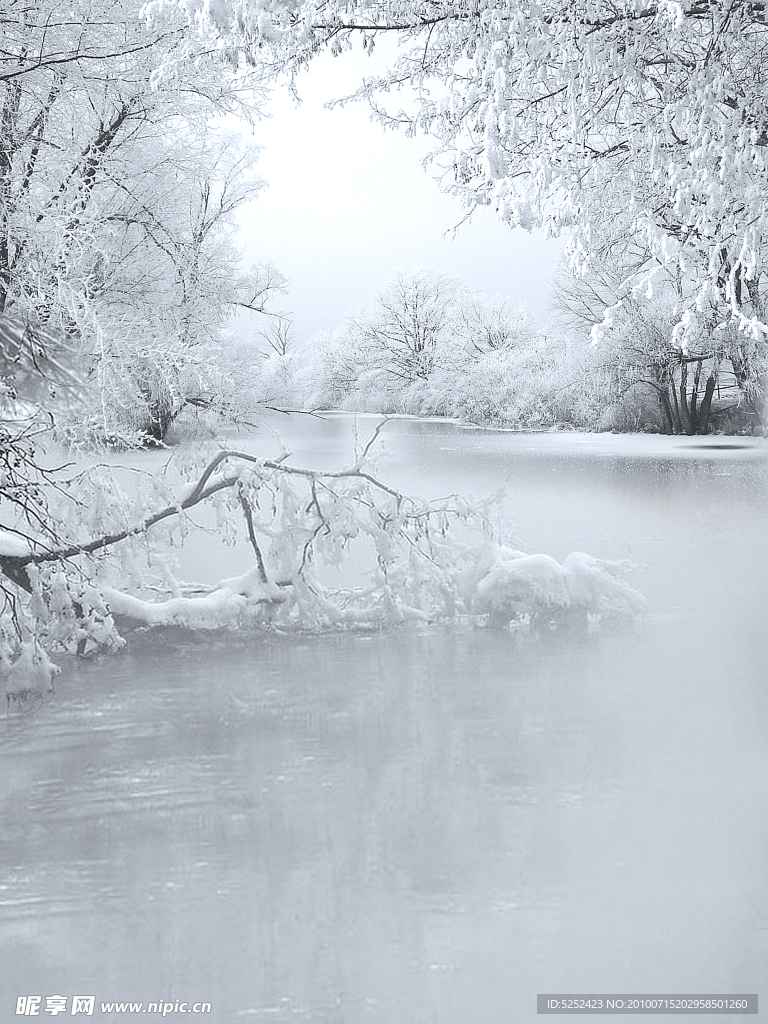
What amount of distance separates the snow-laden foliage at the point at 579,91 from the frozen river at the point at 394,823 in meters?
2.04

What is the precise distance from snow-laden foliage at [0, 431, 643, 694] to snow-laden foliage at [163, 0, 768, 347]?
1.84m

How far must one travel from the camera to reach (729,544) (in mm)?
9055

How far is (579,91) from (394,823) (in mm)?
4358

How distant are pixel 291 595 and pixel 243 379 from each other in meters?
3.07

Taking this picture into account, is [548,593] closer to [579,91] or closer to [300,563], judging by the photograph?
[300,563]

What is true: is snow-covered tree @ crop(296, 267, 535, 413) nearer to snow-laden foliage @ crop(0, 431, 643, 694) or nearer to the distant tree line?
the distant tree line

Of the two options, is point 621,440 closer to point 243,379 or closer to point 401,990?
point 243,379

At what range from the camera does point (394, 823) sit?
3.48 metres

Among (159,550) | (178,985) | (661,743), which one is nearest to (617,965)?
→ (178,985)

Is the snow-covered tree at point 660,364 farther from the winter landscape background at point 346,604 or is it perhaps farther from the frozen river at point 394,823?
the frozen river at point 394,823

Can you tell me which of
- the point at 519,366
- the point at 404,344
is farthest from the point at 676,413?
the point at 404,344

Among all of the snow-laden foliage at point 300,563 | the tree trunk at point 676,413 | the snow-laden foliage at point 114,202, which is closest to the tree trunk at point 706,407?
the tree trunk at point 676,413

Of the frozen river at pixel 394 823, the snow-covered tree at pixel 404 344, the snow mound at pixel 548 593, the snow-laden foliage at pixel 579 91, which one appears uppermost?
the snow-laden foliage at pixel 579 91

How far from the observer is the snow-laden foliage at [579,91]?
518 centimetres
